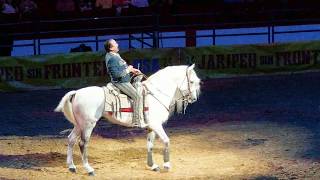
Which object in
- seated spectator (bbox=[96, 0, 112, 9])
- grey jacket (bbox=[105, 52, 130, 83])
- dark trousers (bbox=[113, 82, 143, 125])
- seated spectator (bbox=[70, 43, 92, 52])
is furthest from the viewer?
seated spectator (bbox=[96, 0, 112, 9])

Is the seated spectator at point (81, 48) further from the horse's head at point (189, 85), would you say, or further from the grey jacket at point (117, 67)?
the grey jacket at point (117, 67)

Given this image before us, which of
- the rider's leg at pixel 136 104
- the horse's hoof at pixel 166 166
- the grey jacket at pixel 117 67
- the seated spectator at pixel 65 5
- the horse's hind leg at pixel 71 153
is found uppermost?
the seated spectator at pixel 65 5

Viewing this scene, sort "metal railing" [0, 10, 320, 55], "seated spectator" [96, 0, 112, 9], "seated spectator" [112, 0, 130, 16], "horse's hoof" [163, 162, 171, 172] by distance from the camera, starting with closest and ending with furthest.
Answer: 1. "horse's hoof" [163, 162, 171, 172]
2. "metal railing" [0, 10, 320, 55]
3. "seated spectator" [112, 0, 130, 16]
4. "seated spectator" [96, 0, 112, 9]

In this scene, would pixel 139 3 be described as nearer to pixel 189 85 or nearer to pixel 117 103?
pixel 189 85

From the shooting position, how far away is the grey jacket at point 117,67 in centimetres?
1345

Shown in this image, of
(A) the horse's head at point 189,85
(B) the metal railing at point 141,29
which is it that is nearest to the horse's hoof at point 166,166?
(A) the horse's head at point 189,85

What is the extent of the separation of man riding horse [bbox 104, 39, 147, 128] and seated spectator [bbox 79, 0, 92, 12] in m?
13.1

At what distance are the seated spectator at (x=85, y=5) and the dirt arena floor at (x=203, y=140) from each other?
4.25 metres

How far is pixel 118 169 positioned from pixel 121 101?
1298mm

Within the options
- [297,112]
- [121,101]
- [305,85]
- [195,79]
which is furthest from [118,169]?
[305,85]

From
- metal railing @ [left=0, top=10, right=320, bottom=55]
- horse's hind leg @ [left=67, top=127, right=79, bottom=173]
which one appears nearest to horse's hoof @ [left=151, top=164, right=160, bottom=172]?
horse's hind leg @ [left=67, top=127, right=79, bottom=173]

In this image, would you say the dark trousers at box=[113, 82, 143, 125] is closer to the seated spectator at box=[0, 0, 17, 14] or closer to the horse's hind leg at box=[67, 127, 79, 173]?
the horse's hind leg at box=[67, 127, 79, 173]

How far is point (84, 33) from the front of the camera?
26.1 metres

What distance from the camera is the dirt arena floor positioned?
13555 mm
